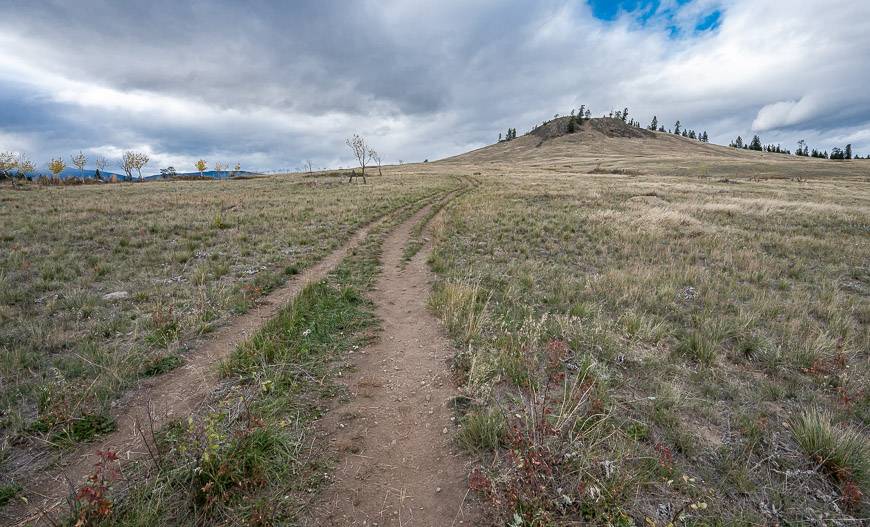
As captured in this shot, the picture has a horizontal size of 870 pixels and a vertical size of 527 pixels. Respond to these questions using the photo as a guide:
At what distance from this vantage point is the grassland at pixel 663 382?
11.1ft

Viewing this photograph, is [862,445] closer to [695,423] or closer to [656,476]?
[695,423]

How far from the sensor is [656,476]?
11.8ft

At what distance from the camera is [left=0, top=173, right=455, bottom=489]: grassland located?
14.9 ft

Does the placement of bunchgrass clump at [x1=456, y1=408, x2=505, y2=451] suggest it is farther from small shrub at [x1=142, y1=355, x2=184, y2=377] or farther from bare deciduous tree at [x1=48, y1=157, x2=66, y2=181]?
bare deciduous tree at [x1=48, y1=157, x2=66, y2=181]

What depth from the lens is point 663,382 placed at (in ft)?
16.9

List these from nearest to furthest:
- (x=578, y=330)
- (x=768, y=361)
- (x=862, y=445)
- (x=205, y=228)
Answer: (x=862, y=445)
(x=768, y=361)
(x=578, y=330)
(x=205, y=228)

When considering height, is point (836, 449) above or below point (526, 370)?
below

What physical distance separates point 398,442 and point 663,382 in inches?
159

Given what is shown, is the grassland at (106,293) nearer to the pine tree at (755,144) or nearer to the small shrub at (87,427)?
the small shrub at (87,427)

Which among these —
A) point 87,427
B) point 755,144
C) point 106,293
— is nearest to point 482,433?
point 87,427

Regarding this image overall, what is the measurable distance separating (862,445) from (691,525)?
2.71 meters

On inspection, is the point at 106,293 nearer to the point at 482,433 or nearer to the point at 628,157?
the point at 482,433

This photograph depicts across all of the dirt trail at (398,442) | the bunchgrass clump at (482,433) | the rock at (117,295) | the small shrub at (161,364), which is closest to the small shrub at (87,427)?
the small shrub at (161,364)

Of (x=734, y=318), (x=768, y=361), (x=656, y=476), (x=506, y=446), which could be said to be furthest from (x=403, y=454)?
(x=734, y=318)
